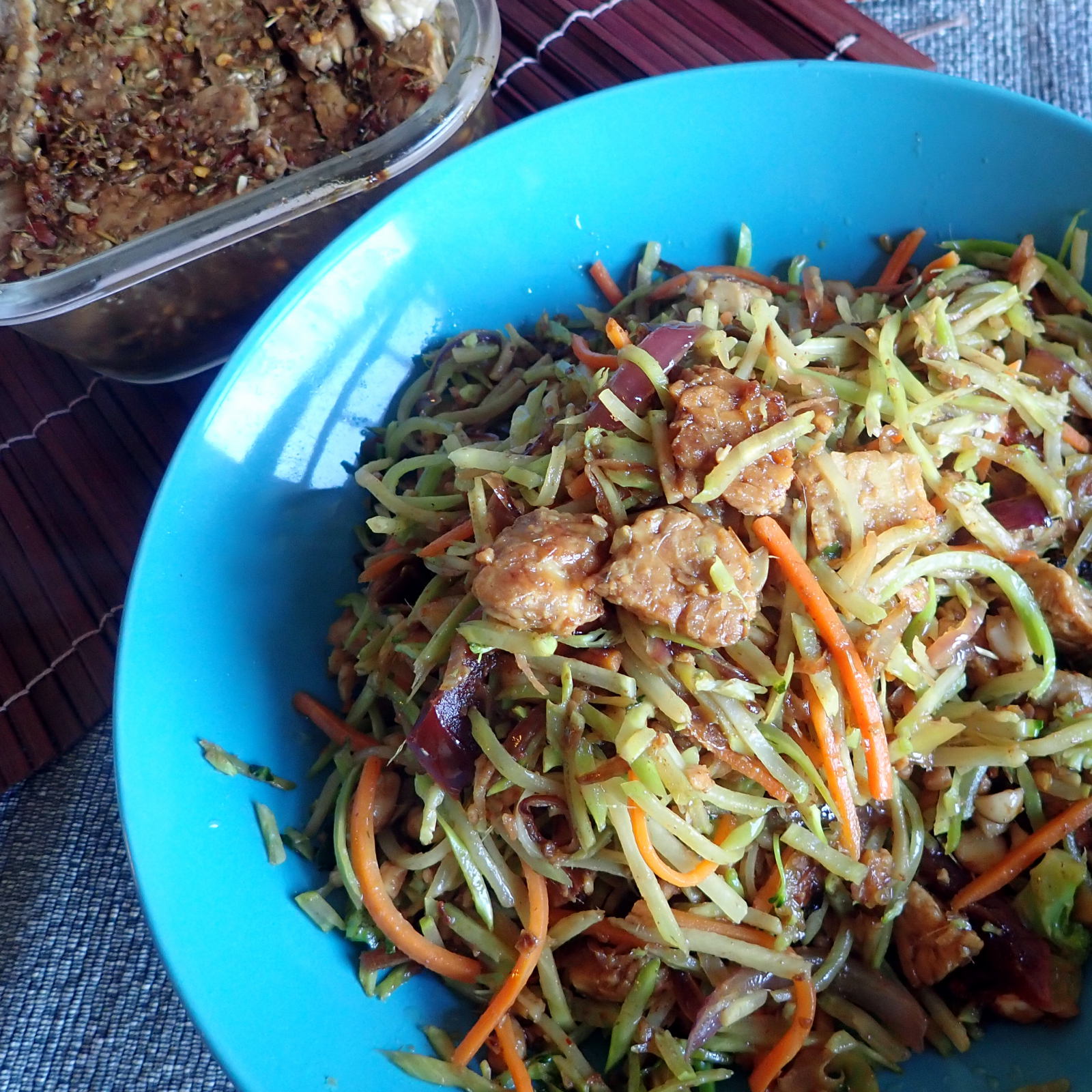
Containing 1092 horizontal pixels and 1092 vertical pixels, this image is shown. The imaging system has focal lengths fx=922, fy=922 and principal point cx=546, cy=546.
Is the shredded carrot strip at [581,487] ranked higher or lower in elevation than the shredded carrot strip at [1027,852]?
higher

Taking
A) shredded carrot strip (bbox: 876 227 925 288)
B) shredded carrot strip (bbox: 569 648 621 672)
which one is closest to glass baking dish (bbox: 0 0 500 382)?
shredded carrot strip (bbox: 876 227 925 288)

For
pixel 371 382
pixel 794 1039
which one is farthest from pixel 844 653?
pixel 371 382

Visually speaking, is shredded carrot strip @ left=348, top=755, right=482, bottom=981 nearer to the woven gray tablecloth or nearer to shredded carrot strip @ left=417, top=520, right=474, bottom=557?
shredded carrot strip @ left=417, top=520, right=474, bottom=557

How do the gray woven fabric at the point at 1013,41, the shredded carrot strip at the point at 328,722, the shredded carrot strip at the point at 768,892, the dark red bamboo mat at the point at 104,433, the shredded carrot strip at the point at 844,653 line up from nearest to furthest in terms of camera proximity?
the shredded carrot strip at the point at 844,653 → the shredded carrot strip at the point at 768,892 → the shredded carrot strip at the point at 328,722 → the dark red bamboo mat at the point at 104,433 → the gray woven fabric at the point at 1013,41

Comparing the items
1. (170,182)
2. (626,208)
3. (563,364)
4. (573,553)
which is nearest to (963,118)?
(626,208)

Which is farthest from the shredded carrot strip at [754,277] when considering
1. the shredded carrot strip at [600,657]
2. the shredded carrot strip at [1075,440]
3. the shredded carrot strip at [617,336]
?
the shredded carrot strip at [600,657]

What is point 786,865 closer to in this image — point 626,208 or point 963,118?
point 626,208

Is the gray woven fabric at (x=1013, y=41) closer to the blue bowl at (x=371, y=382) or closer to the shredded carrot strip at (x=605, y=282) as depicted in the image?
the blue bowl at (x=371, y=382)
